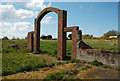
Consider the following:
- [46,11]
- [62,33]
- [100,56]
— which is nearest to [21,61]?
[62,33]

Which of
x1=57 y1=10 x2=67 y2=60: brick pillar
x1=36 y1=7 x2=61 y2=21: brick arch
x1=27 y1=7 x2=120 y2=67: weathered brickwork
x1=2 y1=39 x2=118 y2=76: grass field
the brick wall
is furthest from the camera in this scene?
x1=36 y1=7 x2=61 y2=21: brick arch

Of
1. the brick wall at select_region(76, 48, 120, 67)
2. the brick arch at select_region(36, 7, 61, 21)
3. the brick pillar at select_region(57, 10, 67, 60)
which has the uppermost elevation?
the brick arch at select_region(36, 7, 61, 21)

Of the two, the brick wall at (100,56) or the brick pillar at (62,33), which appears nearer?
the brick wall at (100,56)

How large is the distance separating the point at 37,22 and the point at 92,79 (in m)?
13.5

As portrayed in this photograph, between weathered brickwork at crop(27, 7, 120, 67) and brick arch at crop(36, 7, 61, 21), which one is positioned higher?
brick arch at crop(36, 7, 61, 21)

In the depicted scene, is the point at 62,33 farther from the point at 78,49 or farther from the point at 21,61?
the point at 21,61

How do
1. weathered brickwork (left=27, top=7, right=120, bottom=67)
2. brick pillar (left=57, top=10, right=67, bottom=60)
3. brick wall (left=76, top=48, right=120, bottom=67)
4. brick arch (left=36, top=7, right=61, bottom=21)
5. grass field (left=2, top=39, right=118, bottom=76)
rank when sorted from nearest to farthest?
brick wall (left=76, top=48, right=120, bottom=67) < grass field (left=2, top=39, right=118, bottom=76) < weathered brickwork (left=27, top=7, right=120, bottom=67) < brick pillar (left=57, top=10, right=67, bottom=60) < brick arch (left=36, top=7, right=61, bottom=21)

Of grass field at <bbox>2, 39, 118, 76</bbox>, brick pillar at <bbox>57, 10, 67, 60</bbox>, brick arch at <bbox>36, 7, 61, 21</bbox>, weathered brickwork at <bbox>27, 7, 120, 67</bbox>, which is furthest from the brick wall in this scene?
brick arch at <bbox>36, 7, 61, 21</bbox>

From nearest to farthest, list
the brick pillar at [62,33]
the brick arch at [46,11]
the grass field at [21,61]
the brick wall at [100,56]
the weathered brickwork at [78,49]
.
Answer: the brick wall at [100,56], the grass field at [21,61], the weathered brickwork at [78,49], the brick pillar at [62,33], the brick arch at [46,11]

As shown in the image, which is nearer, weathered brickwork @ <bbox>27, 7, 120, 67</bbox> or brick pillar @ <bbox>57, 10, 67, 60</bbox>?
weathered brickwork @ <bbox>27, 7, 120, 67</bbox>

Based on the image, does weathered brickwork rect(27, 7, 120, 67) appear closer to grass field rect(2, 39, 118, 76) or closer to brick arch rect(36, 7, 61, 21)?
brick arch rect(36, 7, 61, 21)

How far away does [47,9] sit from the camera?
13680 mm

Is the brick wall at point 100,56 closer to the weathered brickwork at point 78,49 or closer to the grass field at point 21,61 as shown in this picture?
the weathered brickwork at point 78,49

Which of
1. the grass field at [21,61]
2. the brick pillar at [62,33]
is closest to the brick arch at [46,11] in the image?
the brick pillar at [62,33]
